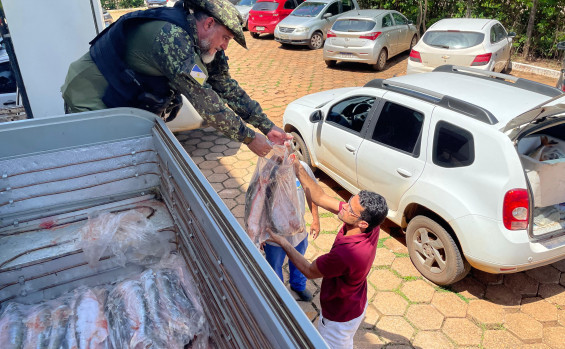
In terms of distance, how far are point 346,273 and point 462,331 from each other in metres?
1.77

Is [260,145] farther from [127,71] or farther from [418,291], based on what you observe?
[418,291]

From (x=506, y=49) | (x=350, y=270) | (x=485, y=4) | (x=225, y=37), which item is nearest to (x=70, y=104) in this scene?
(x=225, y=37)

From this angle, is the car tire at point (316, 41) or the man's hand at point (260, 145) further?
the car tire at point (316, 41)

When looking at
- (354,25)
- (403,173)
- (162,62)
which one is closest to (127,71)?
(162,62)

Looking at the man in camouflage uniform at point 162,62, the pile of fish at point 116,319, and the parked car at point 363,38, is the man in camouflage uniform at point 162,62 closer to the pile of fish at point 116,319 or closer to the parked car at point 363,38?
the pile of fish at point 116,319

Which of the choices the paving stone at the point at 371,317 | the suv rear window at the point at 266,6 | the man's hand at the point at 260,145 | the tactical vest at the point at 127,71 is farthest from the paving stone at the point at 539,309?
the suv rear window at the point at 266,6

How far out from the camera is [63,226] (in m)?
2.41

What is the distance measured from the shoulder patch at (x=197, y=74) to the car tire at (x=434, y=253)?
255 cm

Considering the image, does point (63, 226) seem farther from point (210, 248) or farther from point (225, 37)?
point (225, 37)

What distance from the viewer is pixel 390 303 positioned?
12.6 feet

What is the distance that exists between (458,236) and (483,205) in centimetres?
38

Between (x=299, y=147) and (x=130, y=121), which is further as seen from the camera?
A: (x=299, y=147)

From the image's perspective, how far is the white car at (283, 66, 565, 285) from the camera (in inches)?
130

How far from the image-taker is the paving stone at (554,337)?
3373mm
